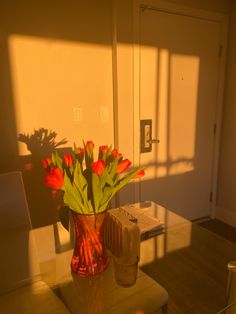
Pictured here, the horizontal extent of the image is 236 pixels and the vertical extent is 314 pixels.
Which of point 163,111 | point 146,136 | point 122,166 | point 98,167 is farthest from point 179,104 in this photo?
point 98,167

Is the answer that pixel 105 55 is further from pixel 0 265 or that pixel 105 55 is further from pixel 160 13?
pixel 0 265

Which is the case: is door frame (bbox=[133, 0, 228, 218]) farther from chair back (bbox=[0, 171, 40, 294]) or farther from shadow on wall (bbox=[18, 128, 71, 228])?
chair back (bbox=[0, 171, 40, 294])

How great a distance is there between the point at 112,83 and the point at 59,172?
148 centimetres

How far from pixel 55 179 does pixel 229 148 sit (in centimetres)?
239

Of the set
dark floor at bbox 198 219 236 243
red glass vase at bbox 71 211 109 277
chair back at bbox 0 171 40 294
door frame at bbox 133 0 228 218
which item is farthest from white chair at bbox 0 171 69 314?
dark floor at bbox 198 219 236 243

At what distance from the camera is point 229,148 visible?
281 cm

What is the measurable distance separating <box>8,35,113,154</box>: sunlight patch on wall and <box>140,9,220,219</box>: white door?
1.24 feet

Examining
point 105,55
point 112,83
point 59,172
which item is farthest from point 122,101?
point 59,172

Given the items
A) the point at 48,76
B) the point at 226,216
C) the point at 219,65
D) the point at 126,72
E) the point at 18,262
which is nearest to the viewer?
the point at 18,262

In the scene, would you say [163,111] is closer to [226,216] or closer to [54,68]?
[54,68]

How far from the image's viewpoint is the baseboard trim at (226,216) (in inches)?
111

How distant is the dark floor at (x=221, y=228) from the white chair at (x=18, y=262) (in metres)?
2.00

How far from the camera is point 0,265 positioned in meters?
1.18

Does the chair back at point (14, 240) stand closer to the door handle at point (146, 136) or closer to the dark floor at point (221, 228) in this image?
the door handle at point (146, 136)
